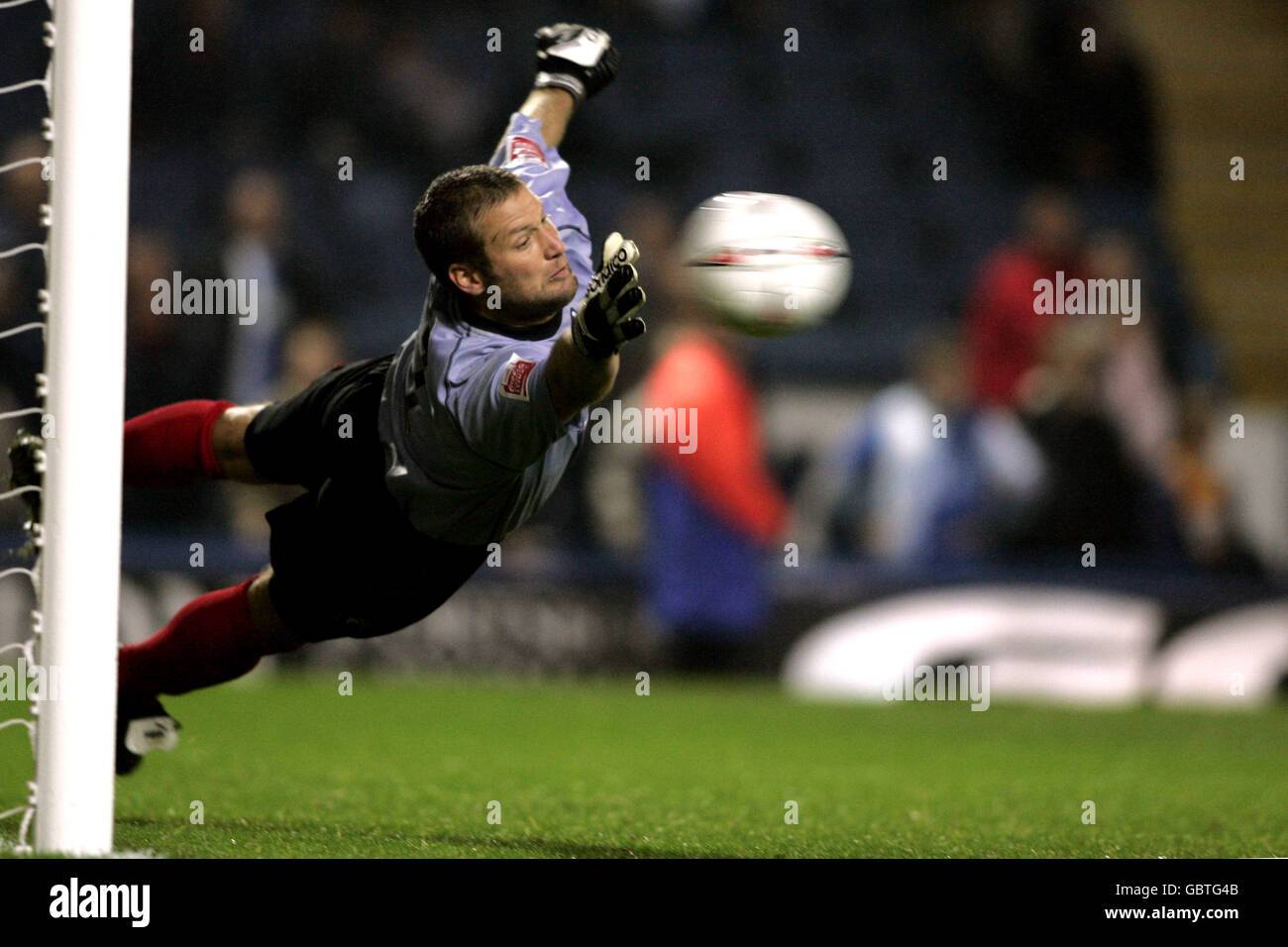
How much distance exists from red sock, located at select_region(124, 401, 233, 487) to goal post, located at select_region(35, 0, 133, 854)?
78cm

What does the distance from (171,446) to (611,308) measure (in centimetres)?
150

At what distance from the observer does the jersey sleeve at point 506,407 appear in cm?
358

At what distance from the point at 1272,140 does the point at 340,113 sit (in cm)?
756

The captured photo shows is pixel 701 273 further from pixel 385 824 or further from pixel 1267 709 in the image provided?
pixel 1267 709

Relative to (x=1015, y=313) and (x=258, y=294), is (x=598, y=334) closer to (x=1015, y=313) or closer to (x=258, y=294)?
(x=258, y=294)

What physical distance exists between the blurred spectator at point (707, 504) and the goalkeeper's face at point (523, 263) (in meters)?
5.21

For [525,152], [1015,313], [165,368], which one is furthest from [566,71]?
[1015,313]

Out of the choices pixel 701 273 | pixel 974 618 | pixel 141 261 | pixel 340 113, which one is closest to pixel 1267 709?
pixel 974 618

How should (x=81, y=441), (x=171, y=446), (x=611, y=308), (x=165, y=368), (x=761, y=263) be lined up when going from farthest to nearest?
(x=165, y=368) → (x=171, y=446) → (x=761, y=263) → (x=81, y=441) → (x=611, y=308)

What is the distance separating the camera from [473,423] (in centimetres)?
375

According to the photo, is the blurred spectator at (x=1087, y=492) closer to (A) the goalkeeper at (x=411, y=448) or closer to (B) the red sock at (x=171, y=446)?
(A) the goalkeeper at (x=411, y=448)

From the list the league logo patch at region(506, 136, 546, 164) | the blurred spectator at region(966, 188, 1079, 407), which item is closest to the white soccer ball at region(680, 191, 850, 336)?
the league logo patch at region(506, 136, 546, 164)

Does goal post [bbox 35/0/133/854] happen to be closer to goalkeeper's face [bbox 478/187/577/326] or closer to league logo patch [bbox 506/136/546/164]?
goalkeeper's face [bbox 478/187/577/326]

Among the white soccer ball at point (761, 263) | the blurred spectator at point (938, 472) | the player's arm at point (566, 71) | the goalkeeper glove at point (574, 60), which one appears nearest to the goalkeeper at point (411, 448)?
the player's arm at point (566, 71)
